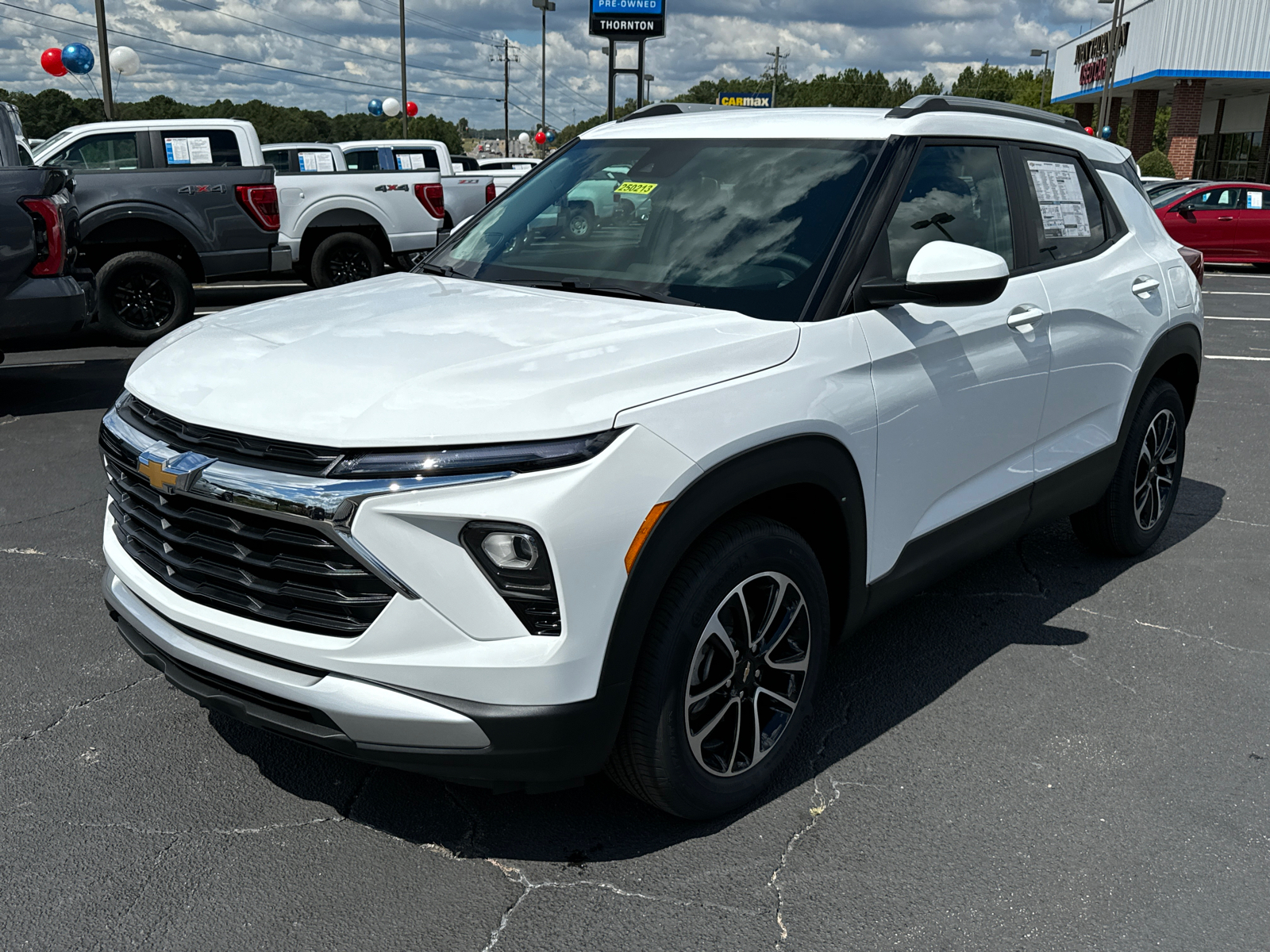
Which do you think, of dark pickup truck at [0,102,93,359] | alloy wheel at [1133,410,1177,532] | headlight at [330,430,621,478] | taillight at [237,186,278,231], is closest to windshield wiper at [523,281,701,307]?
headlight at [330,430,621,478]

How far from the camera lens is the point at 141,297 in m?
10.5

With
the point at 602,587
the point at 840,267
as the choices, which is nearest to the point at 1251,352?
the point at 840,267

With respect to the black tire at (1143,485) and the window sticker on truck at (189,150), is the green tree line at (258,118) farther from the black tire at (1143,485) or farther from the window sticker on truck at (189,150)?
the black tire at (1143,485)

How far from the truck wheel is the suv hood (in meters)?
10.1

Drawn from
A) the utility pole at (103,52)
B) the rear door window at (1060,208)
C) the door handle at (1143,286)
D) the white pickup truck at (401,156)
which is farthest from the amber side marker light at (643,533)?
the utility pole at (103,52)

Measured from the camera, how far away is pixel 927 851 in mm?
2877

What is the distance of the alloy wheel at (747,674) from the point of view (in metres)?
2.81

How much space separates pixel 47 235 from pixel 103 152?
4.46 meters

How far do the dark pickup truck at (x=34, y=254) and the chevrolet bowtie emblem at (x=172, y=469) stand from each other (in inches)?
217

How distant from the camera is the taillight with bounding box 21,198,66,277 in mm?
7297

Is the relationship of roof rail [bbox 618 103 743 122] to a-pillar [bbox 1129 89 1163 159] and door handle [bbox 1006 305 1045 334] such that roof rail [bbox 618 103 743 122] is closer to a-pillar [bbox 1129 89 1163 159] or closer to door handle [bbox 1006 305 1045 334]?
door handle [bbox 1006 305 1045 334]

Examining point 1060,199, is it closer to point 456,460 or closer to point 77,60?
point 456,460

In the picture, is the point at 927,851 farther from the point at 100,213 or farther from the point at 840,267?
the point at 100,213

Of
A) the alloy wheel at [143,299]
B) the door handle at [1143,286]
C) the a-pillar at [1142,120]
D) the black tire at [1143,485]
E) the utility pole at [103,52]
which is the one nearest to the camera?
the door handle at [1143,286]
